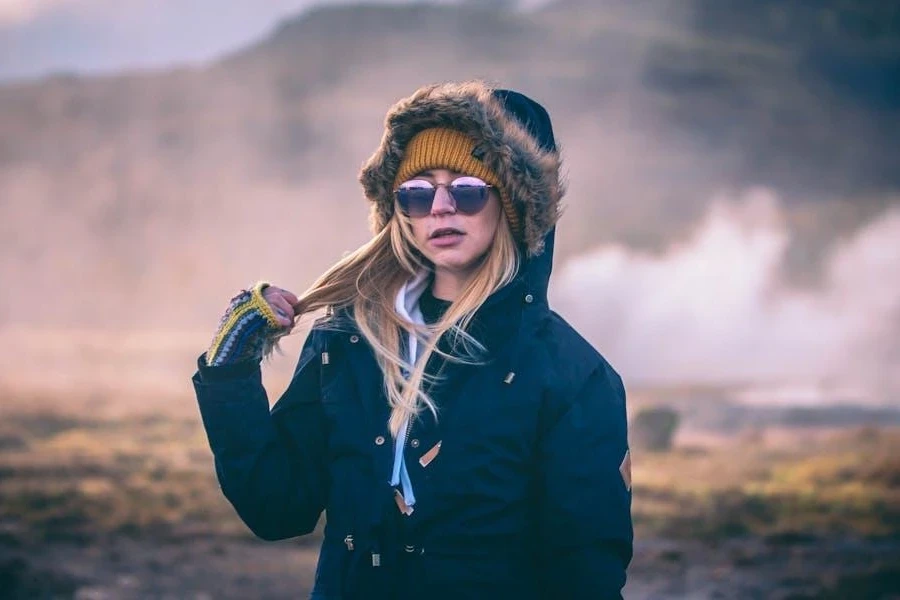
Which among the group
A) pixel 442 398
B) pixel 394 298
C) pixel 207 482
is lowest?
pixel 442 398

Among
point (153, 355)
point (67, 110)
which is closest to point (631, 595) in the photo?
point (153, 355)

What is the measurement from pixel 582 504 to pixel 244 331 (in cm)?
93

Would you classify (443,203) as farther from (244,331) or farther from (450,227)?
(244,331)

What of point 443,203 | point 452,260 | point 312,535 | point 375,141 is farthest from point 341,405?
Result: point 375,141

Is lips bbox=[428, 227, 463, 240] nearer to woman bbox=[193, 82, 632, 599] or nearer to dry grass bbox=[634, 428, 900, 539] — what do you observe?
woman bbox=[193, 82, 632, 599]

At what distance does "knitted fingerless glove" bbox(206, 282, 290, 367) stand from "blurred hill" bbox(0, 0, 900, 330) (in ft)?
73.1

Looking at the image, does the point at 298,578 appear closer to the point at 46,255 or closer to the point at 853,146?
the point at 46,255

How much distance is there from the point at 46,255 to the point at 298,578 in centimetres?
1991

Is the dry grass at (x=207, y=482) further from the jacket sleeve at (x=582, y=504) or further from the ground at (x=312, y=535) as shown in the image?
the jacket sleeve at (x=582, y=504)

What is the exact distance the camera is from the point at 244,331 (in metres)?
2.68

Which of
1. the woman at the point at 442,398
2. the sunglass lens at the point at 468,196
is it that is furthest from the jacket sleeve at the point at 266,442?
the sunglass lens at the point at 468,196

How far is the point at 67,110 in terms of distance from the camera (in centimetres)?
2928

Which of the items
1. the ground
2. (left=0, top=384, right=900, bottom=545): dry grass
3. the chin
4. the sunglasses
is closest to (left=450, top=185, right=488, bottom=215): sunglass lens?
the sunglasses

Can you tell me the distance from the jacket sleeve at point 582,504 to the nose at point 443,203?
1.91 ft
